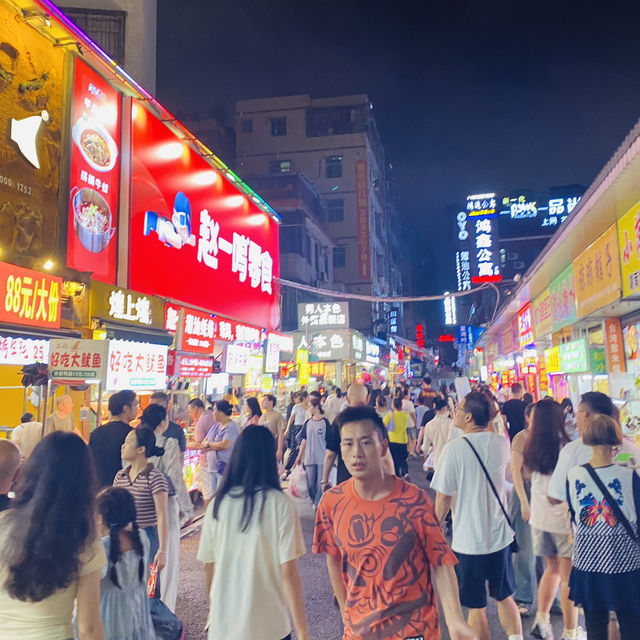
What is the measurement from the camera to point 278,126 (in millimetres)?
47812

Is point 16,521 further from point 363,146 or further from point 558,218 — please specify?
point 558,218

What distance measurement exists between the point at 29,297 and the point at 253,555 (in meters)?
6.24

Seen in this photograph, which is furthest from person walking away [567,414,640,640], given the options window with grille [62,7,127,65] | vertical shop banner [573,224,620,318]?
window with grille [62,7,127,65]

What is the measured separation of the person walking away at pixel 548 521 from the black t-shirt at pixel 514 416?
4.16 meters

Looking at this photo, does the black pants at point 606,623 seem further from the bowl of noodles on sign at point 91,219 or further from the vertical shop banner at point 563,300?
the bowl of noodles on sign at point 91,219

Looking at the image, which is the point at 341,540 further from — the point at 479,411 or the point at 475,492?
the point at 479,411

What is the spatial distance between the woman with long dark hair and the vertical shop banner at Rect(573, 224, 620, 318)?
19.7 feet

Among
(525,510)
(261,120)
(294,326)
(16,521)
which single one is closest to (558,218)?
(261,120)

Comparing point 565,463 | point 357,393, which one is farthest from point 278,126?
point 565,463

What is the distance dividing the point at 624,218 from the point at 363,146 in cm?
4310

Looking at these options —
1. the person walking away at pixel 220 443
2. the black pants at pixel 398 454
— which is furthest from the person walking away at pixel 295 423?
the person walking away at pixel 220 443

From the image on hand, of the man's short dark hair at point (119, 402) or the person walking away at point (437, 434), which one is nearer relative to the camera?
the man's short dark hair at point (119, 402)

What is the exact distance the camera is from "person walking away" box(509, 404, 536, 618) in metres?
5.27

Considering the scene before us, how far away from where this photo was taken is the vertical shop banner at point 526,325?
15.5 meters
